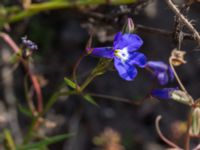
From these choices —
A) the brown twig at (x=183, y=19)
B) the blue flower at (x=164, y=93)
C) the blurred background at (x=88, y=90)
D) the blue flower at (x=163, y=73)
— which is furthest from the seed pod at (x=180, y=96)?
the blurred background at (x=88, y=90)

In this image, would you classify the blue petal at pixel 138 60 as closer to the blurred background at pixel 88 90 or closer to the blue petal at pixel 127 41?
the blue petal at pixel 127 41

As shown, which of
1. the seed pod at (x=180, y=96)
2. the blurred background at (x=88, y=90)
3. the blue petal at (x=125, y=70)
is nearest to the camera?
the blue petal at (x=125, y=70)

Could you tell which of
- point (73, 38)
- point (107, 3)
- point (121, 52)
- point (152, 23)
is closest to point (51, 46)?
point (73, 38)

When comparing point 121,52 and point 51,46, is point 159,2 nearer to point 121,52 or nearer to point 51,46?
point 51,46

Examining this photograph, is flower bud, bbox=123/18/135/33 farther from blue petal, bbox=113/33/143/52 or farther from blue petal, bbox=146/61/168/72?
blue petal, bbox=146/61/168/72

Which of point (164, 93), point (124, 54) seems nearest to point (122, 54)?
point (124, 54)

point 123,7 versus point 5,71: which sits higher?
point 123,7
